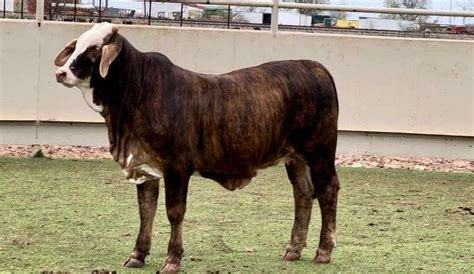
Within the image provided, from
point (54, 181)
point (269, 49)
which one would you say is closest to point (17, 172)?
point (54, 181)

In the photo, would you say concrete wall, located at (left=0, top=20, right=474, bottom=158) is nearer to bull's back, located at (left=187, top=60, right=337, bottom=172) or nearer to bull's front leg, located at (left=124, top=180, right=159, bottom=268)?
bull's back, located at (left=187, top=60, right=337, bottom=172)

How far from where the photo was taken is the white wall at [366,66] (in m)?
10.5

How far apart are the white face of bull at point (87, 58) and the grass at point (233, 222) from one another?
1.21m

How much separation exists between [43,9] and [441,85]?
15.6 ft

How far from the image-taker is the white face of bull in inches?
199

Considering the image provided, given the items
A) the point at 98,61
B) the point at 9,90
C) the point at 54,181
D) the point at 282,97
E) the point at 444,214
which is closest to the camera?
the point at 98,61

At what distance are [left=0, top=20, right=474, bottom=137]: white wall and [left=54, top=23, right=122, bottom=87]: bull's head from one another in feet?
17.4

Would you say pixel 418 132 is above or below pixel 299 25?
below

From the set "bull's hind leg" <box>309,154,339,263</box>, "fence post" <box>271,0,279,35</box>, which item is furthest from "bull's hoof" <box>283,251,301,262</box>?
"fence post" <box>271,0,279,35</box>

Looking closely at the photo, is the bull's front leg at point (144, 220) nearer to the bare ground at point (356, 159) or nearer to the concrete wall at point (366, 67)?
the concrete wall at point (366, 67)

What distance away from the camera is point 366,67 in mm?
10695

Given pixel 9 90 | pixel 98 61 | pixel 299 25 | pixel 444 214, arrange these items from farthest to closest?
1. pixel 299 25
2. pixel 9 90
3. pixel 444 214
4. pixel 98 61

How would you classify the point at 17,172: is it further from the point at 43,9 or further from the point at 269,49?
the point at 269,49

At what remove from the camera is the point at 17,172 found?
9.34 metres
